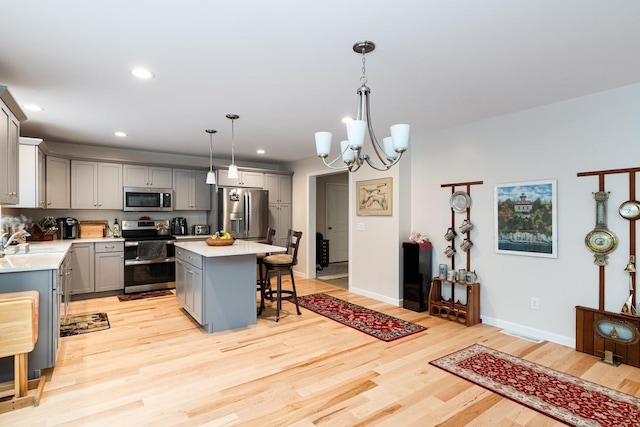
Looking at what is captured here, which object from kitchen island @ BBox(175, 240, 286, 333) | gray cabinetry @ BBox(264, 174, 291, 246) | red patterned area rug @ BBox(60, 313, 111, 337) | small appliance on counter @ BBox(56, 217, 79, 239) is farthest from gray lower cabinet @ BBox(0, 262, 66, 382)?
gray cabinetry @ BBox(264, 174, 291, 246)

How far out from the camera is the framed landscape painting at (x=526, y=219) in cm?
349

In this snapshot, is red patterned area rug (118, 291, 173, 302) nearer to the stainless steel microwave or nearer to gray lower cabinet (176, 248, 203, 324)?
gray lower cabinet (176, 248, 203, 324)

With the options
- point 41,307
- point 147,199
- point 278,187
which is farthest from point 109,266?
point 278,187

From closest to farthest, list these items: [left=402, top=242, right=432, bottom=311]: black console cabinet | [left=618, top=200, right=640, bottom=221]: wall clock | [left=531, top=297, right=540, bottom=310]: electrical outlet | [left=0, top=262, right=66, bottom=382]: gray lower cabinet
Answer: [left=0, top=262, right=66, bottom=382]: gray lower cabinet
[left=618, top=200, right=640, bottom=221]: wall clock
[left=531, top=297, right=540, bottom=310]: electrical outlet
[left=402, top=242, right=432, bottom=311]: black console cabinet

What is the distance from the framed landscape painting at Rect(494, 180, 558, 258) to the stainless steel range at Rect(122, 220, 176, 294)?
15.8 ft

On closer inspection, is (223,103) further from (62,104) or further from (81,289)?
(81,289)

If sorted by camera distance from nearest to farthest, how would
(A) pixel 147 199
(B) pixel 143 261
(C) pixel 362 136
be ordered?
(C) pixel 362 136 → (B) pixel 143 261 → (A) pixel 147 199

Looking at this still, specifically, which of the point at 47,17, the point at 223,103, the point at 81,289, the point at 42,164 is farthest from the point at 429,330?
the point at 42,164

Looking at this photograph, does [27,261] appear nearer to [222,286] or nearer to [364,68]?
[222,286]

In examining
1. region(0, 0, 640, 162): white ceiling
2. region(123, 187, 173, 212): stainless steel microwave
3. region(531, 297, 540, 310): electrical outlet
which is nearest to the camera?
region(0, 0, 640, 162): white ceiling

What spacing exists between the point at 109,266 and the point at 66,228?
904 millimetres

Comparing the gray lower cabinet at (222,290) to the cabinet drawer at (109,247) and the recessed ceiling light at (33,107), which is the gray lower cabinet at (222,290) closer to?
the cabinet drawer at (109,247)

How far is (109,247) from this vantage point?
522cm

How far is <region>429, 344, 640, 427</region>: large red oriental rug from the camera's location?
221cm
